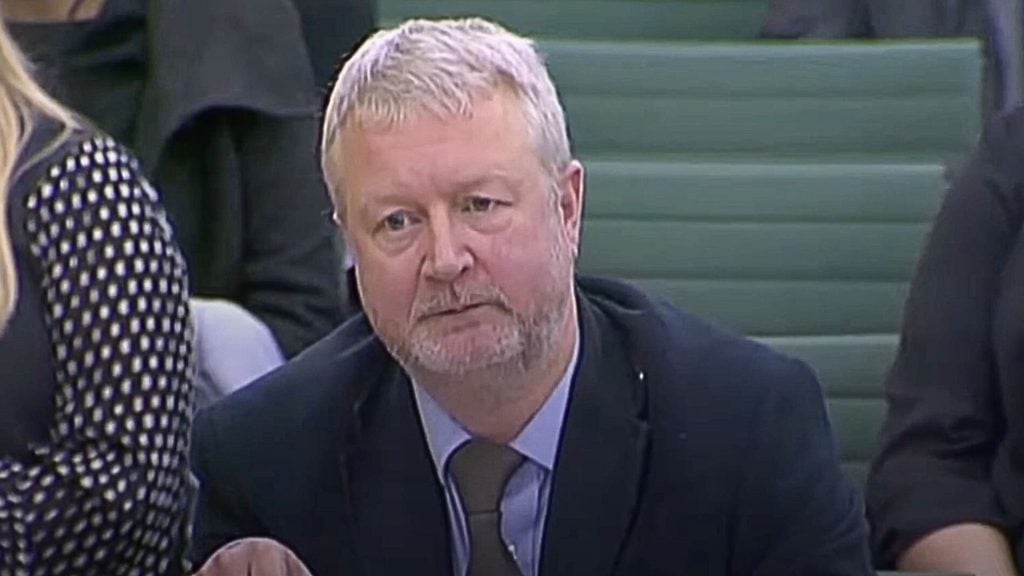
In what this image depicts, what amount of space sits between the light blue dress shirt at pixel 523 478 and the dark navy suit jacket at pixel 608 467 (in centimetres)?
1

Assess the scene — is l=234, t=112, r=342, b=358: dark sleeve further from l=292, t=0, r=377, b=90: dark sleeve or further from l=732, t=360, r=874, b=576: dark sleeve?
l=732, t=360, r=874, b=576: dark sleeve

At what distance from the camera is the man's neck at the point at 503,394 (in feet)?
5.96

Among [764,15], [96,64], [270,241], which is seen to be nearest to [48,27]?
[96,64]

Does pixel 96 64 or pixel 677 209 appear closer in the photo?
pixel 96 64

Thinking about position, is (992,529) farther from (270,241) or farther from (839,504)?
(270,241)

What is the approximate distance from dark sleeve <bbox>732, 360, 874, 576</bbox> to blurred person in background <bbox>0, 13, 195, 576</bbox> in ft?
1.44

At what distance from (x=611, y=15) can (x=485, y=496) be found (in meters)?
1.59

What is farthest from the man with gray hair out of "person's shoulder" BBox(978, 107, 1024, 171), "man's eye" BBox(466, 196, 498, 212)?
"person's shoulder" BBox(978, 107, 1024, 171)

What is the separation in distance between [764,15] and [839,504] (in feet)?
5.36

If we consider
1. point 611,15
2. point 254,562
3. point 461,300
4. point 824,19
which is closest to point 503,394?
point 461,300

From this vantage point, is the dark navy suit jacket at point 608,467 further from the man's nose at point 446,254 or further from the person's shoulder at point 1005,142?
the person's shoulder at point 1005,142

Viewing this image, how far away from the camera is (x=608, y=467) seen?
6.07 feet

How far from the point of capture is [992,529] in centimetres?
227

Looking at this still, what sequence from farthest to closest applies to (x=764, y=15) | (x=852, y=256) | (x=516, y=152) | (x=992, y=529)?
(x=764, y=15)
(x=852, y=256)
(x=992, y=529)
(x=516, y=152)
